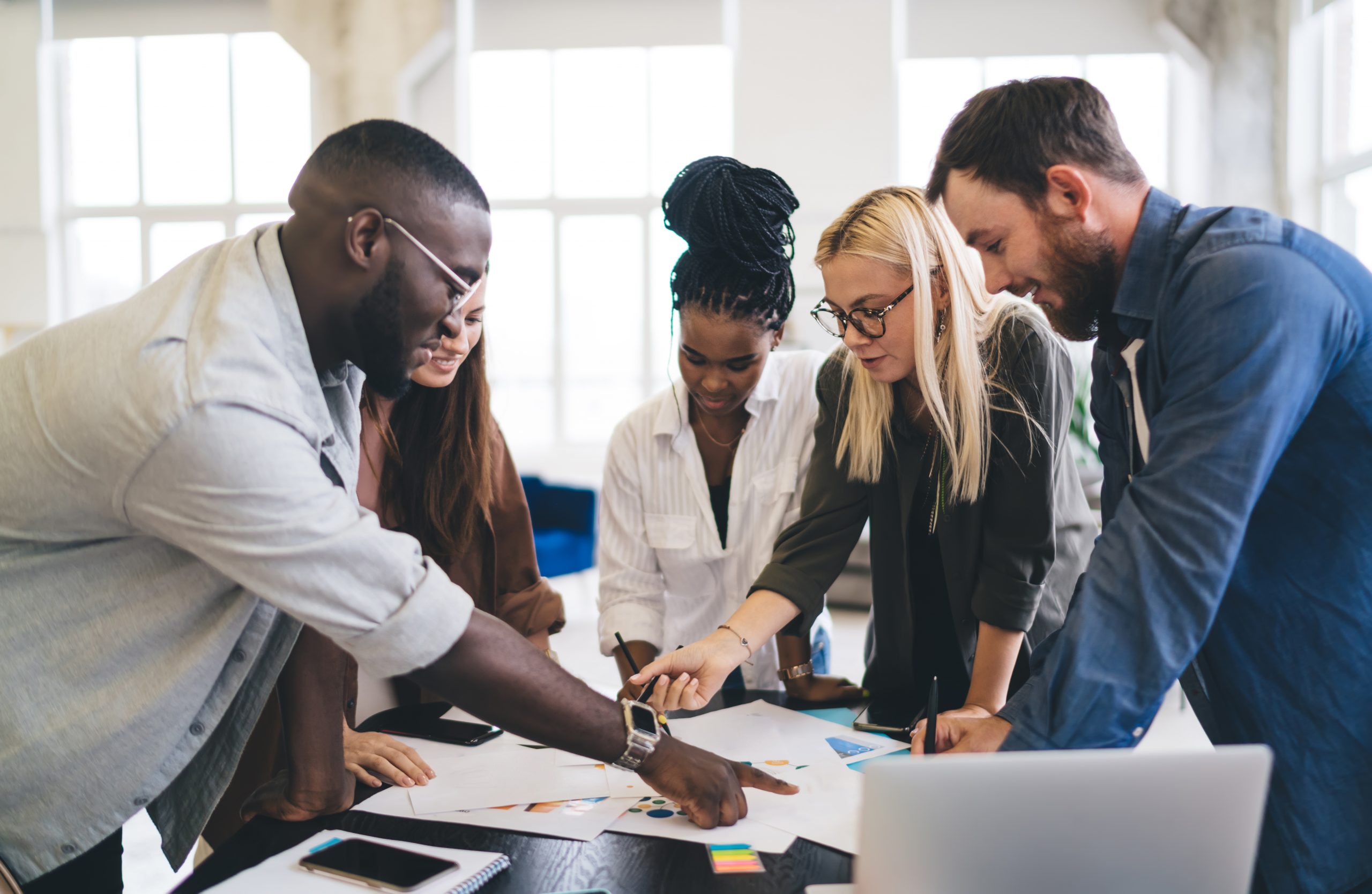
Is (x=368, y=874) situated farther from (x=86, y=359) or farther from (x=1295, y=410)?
(x=1295, y=410)

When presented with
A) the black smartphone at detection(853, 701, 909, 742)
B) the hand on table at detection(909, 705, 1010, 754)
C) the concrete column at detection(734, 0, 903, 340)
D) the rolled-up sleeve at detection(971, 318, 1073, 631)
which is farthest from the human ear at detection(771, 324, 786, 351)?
the concrete column at detection(734, 0, 903, 340)

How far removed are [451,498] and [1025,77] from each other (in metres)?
7.40

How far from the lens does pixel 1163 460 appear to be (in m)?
1.00

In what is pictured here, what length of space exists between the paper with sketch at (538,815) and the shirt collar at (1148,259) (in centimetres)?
86

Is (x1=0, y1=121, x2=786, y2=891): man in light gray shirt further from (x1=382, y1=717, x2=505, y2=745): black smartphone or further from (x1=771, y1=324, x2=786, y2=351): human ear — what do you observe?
(x1=771, y1=324, x2=786, y2=351): human ear

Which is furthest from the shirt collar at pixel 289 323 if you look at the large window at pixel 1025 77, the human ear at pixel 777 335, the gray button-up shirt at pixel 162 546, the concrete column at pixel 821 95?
the large window at pixel 1025 77

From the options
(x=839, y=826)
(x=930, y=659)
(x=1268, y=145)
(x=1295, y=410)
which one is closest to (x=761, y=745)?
(x=839, y=826)

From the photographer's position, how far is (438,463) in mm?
1694

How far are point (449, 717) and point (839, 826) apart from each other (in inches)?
28.6

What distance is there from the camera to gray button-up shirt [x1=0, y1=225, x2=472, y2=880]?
0.92 metres

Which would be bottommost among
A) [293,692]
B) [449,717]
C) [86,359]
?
[449,717]

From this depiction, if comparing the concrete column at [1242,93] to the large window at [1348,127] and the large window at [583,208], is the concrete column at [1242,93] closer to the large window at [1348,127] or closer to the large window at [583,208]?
the large window at [1348,127]

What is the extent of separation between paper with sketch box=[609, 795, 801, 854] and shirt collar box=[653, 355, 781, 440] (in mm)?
951

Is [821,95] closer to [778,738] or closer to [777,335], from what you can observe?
[777,335]
